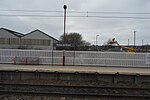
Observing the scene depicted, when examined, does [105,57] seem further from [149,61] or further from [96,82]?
[96,82]

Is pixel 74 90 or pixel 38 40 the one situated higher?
Result: pixel 38 40

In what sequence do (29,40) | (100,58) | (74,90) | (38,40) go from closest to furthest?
(74,90)
(100,58)
(29,40)
(38,40)

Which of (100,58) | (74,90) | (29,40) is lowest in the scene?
(74,90)

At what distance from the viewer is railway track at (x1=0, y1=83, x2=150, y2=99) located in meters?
11.3

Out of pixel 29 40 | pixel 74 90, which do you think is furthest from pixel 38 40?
pixel 74 90

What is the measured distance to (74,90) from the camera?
12.2 meters

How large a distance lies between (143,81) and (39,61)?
477 inches

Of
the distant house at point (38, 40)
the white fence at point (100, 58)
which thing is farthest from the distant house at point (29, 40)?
the white fence at point (100, 58)

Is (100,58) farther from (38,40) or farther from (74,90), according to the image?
(38,40)

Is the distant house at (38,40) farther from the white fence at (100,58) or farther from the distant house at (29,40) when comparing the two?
the white fence at (100,58)

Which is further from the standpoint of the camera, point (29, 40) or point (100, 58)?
point (29, 40)

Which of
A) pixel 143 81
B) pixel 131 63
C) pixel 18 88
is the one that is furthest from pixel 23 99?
pixel 131 63

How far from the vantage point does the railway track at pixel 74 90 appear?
37.0 ft

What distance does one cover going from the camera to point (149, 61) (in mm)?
22188
